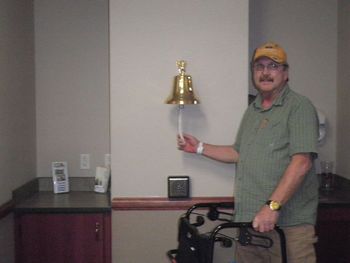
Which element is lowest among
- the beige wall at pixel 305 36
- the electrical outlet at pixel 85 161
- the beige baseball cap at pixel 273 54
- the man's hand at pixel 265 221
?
the man's hand at pixel 265 221

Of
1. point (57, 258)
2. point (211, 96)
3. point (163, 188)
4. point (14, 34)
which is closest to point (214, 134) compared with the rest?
point (211, 96)

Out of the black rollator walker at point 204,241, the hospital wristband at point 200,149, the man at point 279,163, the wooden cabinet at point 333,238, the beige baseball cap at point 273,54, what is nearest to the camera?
the black rollator walker at point 204,241

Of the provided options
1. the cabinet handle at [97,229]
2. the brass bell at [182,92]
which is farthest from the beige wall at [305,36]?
the cabinet handle at [97,229]

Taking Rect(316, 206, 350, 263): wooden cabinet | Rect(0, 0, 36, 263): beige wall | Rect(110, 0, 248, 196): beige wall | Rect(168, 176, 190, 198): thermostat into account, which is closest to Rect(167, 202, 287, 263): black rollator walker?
Rect(168, 176, 190, 198): thermostat

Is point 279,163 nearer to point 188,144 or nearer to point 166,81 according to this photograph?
point 188,144

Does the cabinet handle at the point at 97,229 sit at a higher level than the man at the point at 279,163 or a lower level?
lower

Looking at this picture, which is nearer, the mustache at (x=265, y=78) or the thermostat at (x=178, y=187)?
the mustache at (x=265, y=78)

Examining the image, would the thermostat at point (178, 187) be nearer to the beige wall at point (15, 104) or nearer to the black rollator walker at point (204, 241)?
the black rollator walker at point (204, 241)

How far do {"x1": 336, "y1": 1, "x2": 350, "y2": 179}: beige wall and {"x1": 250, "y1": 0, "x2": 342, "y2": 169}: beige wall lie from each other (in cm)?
6

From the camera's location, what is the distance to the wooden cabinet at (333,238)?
2719 mm

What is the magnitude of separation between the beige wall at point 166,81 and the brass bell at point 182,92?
0.12 metres

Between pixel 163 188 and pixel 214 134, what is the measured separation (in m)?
0.44

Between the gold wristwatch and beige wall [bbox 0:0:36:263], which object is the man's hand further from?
beige wall [bbox 0:0:36:263]

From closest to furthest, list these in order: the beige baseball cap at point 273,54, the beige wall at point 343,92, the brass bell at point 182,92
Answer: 1. the beige baseball cap at point 273,54
2. the brass bell at point 182,92
3. the beige wall at point 343,92
